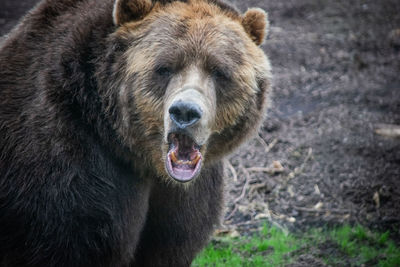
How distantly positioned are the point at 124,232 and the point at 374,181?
3.68m

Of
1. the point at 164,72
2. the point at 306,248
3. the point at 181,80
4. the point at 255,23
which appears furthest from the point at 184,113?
the point at 306,248

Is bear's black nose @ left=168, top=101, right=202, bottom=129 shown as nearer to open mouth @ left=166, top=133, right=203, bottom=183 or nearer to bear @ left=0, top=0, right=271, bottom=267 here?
bear @ left=0, top=0, right=271, bottom=267

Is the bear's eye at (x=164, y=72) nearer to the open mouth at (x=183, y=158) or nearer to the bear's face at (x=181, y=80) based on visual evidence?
the bear's face at (x=181, y=80)

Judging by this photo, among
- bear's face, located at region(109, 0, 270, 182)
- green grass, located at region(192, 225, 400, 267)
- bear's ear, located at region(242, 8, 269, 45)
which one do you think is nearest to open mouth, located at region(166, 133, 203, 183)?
bear's face, located at region(109, 0, 270, 182)

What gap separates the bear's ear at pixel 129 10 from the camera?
4086 mm

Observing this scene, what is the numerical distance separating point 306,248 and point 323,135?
2.14m

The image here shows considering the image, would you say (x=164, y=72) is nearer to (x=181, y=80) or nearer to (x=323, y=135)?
(x=181, y=80)

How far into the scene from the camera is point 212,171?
479 cm

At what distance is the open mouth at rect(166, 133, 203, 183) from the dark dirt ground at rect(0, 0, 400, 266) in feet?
8.21

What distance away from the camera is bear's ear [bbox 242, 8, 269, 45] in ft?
14.5

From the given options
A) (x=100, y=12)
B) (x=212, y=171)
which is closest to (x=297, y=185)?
(x=212, y=171)

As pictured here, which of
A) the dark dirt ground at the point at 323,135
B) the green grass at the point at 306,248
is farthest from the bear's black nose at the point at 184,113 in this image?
the dark dirt ground at the point at 323,135

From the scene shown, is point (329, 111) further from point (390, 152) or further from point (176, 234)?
point (176, 234)

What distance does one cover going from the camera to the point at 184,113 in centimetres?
362
